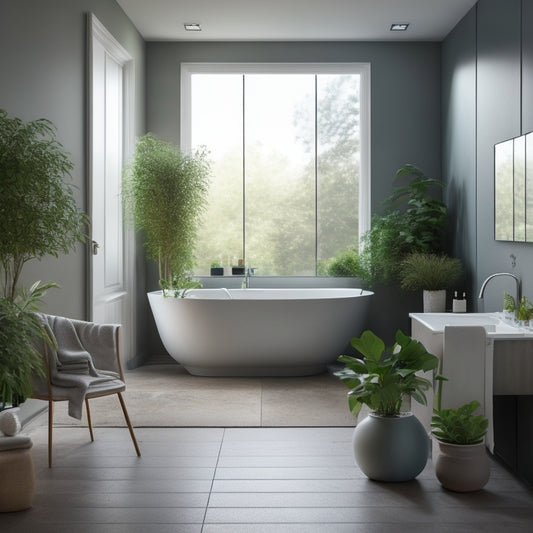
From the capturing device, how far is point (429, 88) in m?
6.89

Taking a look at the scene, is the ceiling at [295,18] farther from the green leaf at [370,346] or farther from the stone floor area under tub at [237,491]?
the stone floor area under tub at [237,491]

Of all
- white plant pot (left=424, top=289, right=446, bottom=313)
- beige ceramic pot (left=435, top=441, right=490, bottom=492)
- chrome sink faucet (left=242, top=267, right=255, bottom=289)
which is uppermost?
chrome sink faucet (left=242, top=267, right=255, bottom=289)

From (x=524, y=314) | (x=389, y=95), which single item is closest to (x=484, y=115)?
(x=389, y=95)

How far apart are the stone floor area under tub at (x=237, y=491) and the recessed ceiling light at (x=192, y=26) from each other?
12.4 ft

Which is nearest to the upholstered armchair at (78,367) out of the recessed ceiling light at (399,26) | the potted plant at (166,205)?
the potted plant at (166,205)

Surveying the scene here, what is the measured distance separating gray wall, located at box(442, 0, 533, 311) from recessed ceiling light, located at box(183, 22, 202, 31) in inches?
90.7

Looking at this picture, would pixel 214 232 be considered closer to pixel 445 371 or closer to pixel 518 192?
pixel 518 192

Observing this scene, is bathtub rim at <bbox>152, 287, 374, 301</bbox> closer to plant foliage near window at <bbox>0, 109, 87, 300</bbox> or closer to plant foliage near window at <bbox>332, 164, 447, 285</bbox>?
plant foliage near window at <bbox>332, 164, 447, 285</bbox>

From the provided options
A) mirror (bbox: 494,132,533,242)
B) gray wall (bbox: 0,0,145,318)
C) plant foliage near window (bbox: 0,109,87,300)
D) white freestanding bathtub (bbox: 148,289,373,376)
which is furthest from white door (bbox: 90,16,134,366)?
mirror (bbox: 494,132,533,242)

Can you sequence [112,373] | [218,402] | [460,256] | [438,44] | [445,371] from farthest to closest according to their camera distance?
[438,44], [460,256], [218,402], [112,373], [445,371]

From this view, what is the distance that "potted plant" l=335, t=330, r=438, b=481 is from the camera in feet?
11.0

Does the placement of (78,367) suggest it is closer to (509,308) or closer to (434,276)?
(509,308)

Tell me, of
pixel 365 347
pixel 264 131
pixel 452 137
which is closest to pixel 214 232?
pixel 264 131

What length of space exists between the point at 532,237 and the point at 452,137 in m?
2.42
